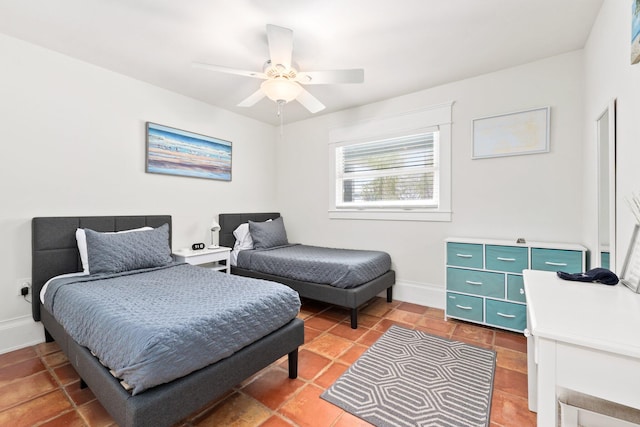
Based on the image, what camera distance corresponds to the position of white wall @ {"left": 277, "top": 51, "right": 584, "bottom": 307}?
101 inches

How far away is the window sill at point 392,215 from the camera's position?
10.6 feet

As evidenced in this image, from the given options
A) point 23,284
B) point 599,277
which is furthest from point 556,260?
point 23,284

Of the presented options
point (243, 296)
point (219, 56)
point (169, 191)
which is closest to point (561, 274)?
point (243, 296)

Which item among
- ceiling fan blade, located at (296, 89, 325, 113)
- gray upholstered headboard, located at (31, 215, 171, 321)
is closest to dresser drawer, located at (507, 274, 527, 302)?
ceiling fan blade, located at (296, 89, 325, 113)

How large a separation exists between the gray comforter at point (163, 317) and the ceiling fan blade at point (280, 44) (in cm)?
171

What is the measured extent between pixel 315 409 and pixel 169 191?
111 inches

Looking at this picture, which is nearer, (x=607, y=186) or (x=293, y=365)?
(x=607, y=186)

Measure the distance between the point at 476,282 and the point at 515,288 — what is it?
32 centimetres

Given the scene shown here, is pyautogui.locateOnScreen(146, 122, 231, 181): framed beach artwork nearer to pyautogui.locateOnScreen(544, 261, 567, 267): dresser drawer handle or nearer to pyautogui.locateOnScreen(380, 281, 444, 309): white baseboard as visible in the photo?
pyautogui.locateOnScreen(380, 281, 444, 309): white baseboard

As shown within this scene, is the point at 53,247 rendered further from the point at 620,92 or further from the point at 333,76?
the point at 620,92

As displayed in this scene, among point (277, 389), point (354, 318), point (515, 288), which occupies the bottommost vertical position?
point (277, 389)

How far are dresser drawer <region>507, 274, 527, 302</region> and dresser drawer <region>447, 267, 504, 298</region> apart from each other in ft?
0.18

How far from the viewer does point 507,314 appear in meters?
2.62

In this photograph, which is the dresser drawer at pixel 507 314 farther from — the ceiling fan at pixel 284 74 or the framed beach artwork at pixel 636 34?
the ceiling fan at pixel 284 74
